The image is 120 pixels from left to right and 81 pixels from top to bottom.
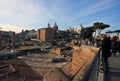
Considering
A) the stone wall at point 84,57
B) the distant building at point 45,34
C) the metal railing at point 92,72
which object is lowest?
the stone wall at point 84,57

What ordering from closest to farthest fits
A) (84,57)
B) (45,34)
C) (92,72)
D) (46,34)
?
(92,72)
(84,57)
(45,34)
(46,34)

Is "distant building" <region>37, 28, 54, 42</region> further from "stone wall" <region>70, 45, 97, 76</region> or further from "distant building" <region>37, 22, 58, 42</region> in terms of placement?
"stone wall" <region>70, 45, 97, 76</region>

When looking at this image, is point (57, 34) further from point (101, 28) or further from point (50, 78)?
point (50, 78)

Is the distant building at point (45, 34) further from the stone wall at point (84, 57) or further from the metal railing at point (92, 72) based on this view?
the metal railing at point (92, 72)

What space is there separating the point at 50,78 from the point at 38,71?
16066mm

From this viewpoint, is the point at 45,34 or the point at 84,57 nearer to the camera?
the point at 84,57

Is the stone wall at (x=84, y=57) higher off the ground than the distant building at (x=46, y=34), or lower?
lower

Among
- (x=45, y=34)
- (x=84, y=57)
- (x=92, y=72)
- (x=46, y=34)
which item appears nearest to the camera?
(x=92, y=72)

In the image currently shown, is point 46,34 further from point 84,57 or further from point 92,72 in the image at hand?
point 92,72

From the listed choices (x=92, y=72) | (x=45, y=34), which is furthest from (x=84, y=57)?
(x=45, y=34)

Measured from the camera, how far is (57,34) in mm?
83562

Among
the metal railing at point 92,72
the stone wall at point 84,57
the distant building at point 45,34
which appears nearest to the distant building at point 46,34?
the distant building at point 45,34

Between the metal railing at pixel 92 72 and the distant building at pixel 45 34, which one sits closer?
the metal railing at pixel 92 72

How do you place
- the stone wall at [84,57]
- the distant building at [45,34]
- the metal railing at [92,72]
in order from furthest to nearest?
1. the distant building at [45,34]
2. the stone wall at [84,57]
3. the metal railing at [92,72]
